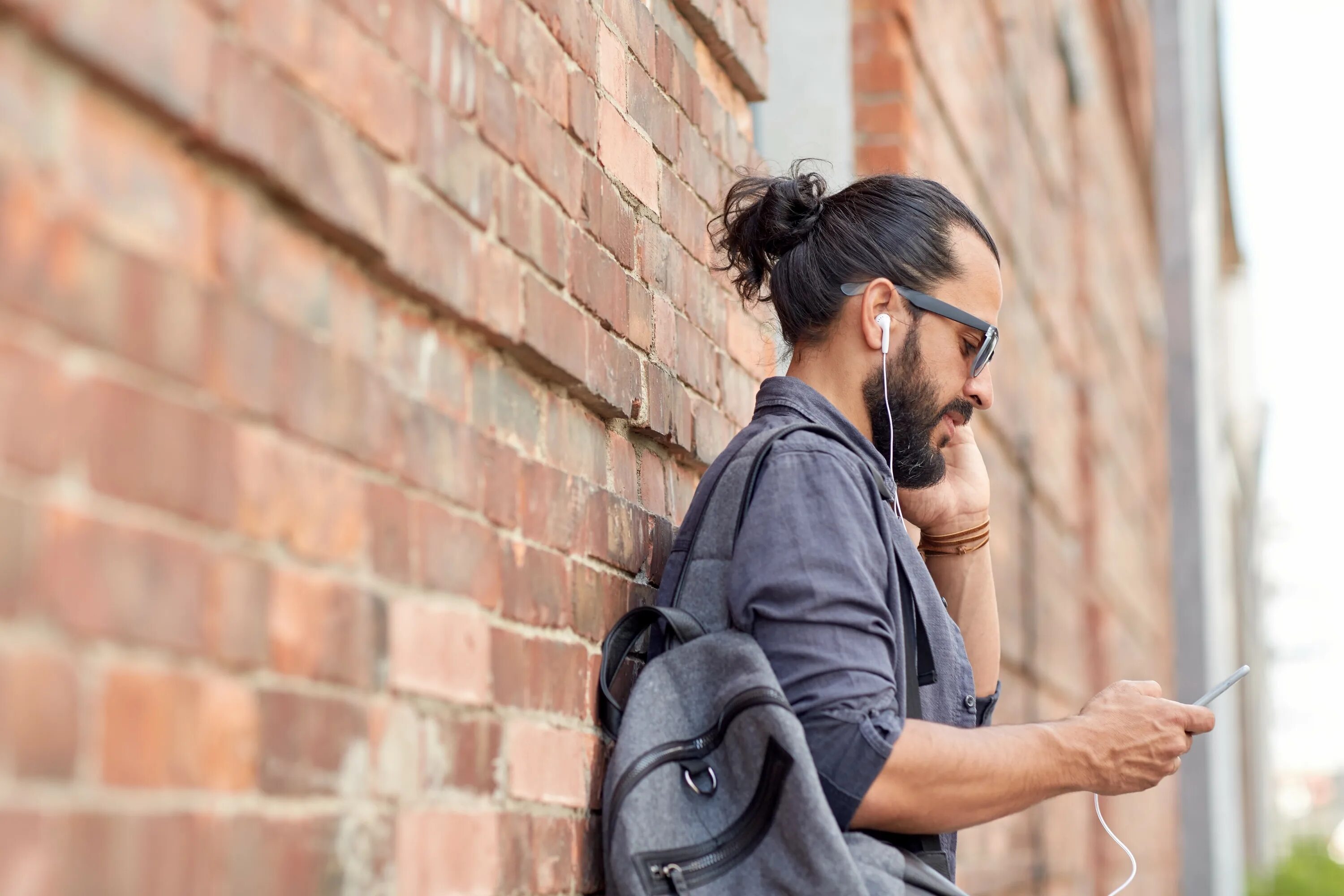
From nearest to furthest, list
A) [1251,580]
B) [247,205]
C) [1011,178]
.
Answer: [247,205], [1011,178], [1251,580]

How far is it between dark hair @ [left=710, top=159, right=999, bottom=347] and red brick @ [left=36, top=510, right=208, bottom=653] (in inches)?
58.1

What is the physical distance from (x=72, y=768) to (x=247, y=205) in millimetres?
506

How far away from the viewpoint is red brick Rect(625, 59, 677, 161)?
244 centimetres

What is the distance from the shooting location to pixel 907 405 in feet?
7.88

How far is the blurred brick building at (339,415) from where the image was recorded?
1051 millimetres

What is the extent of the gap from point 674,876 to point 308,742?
638 millimetres

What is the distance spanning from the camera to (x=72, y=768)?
1032mm

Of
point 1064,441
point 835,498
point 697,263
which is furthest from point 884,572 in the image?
point 1064,441

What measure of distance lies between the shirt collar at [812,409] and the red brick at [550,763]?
23.2 inches

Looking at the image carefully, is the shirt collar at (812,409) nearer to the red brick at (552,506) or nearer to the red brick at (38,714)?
the red brick at (552,506)

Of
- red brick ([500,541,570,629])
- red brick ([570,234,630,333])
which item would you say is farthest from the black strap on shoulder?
red brick ([570,234,630,333])

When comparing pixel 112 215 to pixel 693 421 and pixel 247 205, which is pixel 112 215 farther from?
pixel 693 421

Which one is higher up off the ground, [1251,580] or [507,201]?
Answer: [1251,580]

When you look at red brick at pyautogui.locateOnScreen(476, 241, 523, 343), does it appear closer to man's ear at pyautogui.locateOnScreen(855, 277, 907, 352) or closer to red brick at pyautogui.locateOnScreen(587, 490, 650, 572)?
red brick at pyautogui.locateOnScreen(587, 490, 650, 572)
